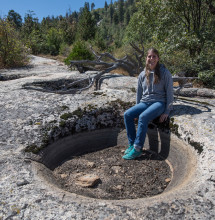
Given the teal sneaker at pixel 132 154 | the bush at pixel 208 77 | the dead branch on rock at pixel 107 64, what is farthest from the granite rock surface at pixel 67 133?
the bush at pixel 208 77

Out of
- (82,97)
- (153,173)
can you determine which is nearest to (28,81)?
(82,97)

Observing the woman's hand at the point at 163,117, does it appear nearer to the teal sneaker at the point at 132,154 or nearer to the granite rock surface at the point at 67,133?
the granite rock surface at the point at 67,133

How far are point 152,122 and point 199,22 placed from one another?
759 centimetres

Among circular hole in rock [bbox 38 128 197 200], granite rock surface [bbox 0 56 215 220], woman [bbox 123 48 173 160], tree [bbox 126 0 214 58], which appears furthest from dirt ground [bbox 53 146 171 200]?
tree [bbox 126 0 214 58]

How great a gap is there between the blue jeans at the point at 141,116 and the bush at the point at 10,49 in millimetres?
8020

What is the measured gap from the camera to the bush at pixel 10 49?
9570 millimetres

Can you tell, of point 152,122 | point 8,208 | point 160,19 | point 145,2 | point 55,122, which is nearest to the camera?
point 8,208

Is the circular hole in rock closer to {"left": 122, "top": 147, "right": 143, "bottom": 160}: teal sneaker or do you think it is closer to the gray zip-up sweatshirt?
{"left": 122, "top": 147, "right": 143, "bottom": 160}: teal sneaker

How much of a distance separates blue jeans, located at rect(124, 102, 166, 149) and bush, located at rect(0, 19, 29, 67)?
8.02m

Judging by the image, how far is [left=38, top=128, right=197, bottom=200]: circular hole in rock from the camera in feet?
8.45

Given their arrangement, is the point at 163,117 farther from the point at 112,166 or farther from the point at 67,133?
the point at 67,133

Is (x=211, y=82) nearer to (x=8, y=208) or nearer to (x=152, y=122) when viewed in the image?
(x=152, y=122)

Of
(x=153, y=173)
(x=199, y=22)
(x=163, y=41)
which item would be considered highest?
(x=199, y=22)

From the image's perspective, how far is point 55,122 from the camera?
3.30 metres
